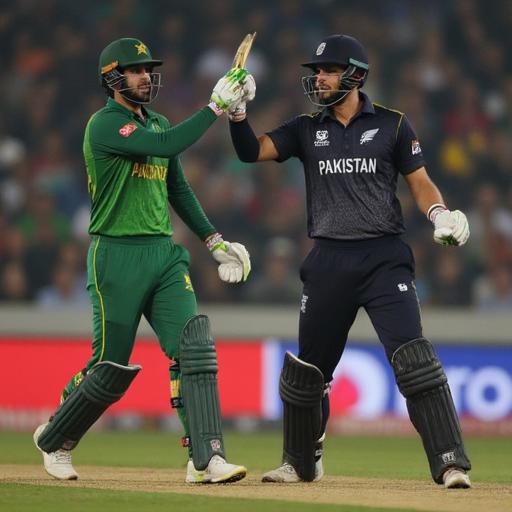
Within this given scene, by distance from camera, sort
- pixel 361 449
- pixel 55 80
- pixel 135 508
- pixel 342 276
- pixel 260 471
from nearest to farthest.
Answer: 1. pixel 135 508
2. pixel 342 276
3. pixel 260 471
4. pixel 361 449
5. pixel 55 80

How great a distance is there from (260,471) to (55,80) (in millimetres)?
7357

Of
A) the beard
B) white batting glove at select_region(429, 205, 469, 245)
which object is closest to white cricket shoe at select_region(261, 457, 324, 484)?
white batting glove at select_region(429, 205, 469, 245)

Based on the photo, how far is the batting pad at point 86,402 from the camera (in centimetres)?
635

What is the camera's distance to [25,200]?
1309cm

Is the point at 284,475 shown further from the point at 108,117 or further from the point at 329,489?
the point at 108,117

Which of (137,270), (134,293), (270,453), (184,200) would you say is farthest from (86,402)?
(270,453)

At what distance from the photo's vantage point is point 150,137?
623 cm

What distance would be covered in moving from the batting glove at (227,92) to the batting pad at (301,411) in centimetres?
127

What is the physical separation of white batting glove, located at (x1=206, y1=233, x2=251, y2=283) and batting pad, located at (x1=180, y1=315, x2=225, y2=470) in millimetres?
509

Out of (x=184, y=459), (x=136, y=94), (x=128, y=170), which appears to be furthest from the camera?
(x=184, y=459)

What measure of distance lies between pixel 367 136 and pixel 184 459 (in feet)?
10.7

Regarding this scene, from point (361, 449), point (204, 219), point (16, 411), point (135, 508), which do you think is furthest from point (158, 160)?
point (16, 411)

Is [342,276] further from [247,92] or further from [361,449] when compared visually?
[361,449]

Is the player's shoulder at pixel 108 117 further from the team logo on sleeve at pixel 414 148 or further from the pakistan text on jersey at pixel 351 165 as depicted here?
the team logo on sleeve at pixel 414 148
